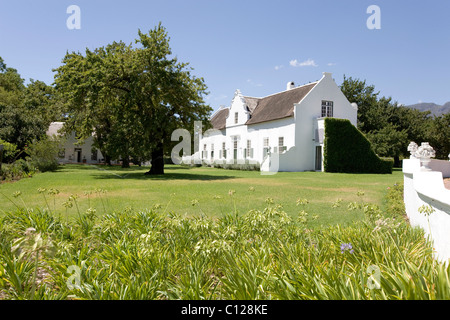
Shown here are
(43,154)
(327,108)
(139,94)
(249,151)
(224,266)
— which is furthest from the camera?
(249,151)

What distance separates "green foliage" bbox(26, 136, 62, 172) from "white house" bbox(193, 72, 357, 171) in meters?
21.1

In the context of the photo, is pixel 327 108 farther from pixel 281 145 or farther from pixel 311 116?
pixel 281 145

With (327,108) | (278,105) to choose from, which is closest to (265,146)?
(278,105)

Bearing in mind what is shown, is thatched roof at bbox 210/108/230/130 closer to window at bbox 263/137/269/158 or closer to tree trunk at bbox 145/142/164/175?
window at bbox 263/137/269/158

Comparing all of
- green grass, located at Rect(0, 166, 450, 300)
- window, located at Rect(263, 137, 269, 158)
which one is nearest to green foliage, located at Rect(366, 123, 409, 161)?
window, located at Rect(263, 137, 269, 158)

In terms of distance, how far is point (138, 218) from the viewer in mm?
6020

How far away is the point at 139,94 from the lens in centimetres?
2383

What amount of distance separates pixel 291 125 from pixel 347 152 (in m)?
6.22

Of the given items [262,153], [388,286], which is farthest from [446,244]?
[262,153]

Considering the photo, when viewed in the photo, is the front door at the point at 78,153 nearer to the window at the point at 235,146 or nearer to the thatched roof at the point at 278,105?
the window at the point at 235,146

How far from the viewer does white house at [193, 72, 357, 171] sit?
32.8 metres

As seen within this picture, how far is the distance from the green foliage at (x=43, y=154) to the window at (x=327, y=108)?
27.2 meters

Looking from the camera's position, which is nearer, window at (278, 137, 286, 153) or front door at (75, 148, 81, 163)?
window at (278, 137, 286, 153)
